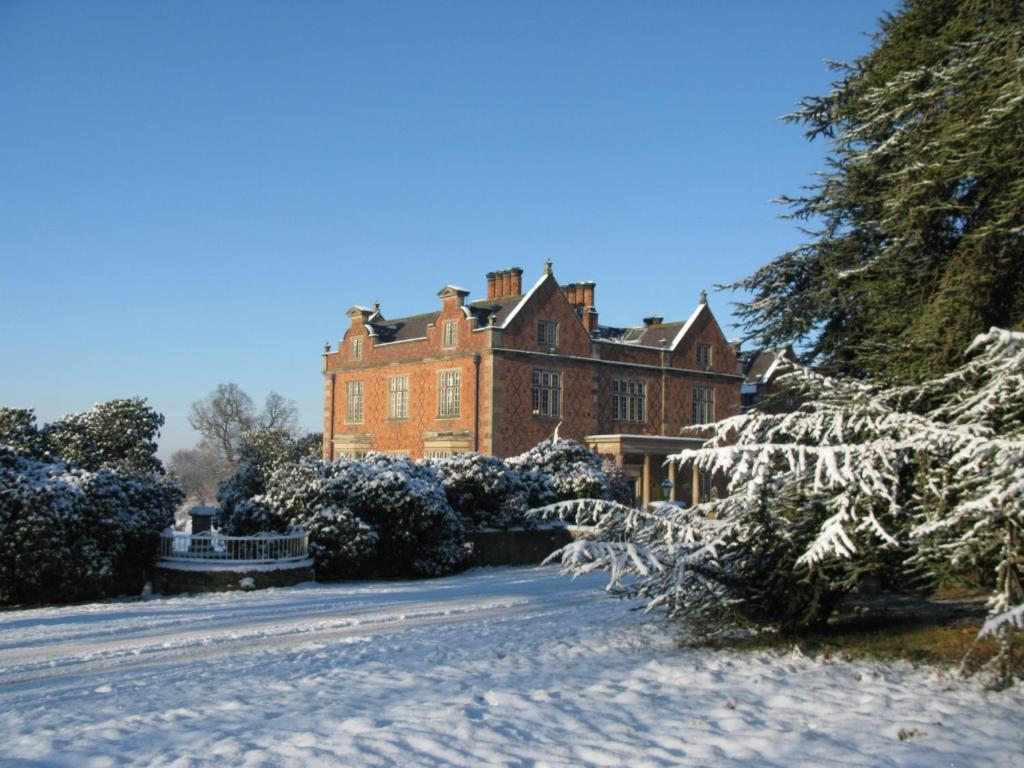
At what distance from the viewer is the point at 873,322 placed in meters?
13.6

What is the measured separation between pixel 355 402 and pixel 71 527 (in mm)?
27187

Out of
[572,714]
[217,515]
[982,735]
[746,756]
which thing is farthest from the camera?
[217,515]

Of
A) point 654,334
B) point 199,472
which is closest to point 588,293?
point 654,334

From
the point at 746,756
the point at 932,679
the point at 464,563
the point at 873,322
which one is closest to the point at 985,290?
the point at 873,322

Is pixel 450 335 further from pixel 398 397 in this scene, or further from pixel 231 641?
pixel 231 641

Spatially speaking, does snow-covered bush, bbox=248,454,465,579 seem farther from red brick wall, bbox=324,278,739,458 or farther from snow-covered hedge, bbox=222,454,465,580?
red brick wall, bbox=324,278,739,458

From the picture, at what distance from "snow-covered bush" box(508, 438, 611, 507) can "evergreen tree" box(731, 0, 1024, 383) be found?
35.9ft

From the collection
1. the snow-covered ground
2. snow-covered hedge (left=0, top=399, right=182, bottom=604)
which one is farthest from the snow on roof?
the snow-covered ground

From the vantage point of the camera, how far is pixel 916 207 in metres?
12.3

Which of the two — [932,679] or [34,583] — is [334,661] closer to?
[932,679]

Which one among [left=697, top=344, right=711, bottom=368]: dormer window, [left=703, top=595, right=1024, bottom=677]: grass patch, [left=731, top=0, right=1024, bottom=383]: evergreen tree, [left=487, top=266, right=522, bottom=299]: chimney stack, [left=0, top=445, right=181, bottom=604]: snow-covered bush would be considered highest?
[left=487, top=266, right=522, bottom=299]: chimney stack

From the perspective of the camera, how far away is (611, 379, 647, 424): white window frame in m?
41.2

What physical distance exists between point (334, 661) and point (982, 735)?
20.4ft

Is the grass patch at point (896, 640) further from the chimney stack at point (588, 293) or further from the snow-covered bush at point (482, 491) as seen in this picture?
the chimney stack at point (588, 293)
